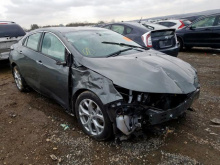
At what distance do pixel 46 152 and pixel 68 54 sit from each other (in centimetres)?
139

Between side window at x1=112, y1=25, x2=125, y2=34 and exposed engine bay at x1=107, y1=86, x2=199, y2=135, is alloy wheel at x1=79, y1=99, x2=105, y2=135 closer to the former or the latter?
exposed engine bay at x1=107, y1=86, x2=199, y2=135

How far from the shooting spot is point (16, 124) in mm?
3436

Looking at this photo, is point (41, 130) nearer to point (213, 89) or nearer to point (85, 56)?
point (85, 56)

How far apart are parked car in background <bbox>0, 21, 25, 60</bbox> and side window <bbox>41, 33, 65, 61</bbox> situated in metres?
3.54

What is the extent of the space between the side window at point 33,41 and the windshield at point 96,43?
872 mm

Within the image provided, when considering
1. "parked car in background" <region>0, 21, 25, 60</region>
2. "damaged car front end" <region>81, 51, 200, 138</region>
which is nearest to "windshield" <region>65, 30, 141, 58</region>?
"damaged car front end" <region>81, 51, 200, 138</region>

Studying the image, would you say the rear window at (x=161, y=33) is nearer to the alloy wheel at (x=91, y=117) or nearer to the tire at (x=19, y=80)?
the tire at (x=19, y=80)

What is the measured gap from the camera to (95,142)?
2.80 metres

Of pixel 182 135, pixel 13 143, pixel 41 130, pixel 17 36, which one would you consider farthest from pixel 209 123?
pixel 17 36

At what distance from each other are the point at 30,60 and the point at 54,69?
40.1 inches

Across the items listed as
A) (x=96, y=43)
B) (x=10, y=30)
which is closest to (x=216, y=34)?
(x=96, y=43)

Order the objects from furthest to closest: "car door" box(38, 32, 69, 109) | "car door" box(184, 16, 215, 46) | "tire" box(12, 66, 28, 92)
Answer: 1. "car door" box(184, 16, 215, 46)
2. "tire" box(12, 66, 28, 92)
3. "car door" box(38, 32, 69, 109)

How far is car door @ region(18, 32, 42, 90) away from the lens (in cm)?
382

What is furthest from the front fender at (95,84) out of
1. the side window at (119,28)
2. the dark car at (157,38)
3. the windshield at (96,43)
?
the side window at (119,28)
